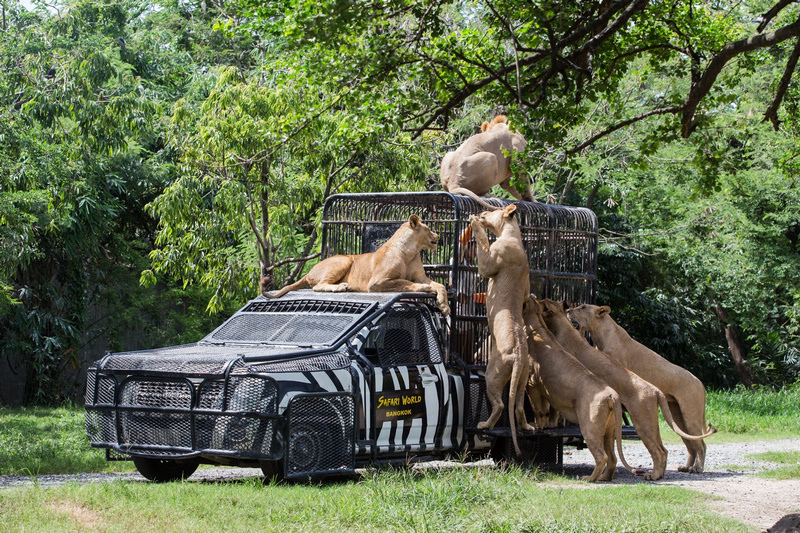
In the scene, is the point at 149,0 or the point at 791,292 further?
the point at 149,0

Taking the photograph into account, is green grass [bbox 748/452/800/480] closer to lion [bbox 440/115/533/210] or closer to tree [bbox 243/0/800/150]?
tree [bbox 243/0/800/150]

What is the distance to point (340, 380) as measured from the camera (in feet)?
27.0

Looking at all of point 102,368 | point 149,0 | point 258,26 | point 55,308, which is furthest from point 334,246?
point 149,0

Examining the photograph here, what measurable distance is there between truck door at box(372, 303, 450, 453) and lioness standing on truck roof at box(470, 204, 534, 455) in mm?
520

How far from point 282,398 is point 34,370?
11493mm

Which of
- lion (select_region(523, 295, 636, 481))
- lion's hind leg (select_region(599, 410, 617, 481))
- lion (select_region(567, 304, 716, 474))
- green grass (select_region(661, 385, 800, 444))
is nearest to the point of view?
lion (select_region(523, 295, 636, 481))

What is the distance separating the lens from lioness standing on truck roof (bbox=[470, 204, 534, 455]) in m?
9.39

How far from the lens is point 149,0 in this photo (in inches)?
1253

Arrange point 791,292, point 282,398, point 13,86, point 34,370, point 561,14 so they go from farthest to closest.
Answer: point 791,292 < point 34,370 < point 13,86 < point 561,14 < point 282,398

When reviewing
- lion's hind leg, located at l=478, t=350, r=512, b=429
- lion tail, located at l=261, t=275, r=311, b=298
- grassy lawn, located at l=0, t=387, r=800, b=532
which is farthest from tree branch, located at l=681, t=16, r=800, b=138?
lion tail, located at l=261, t=275, r=311, b=298

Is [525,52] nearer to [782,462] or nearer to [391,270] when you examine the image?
[391,270]

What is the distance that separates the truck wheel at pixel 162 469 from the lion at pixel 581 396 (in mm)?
3378

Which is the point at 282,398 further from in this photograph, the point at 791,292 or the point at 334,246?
the point at 791,292

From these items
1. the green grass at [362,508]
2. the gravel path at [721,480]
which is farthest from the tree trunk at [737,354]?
the green grass at [362,508]
